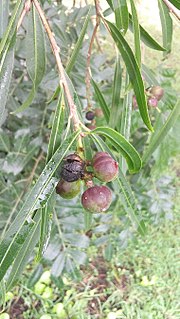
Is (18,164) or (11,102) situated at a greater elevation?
(11,102)

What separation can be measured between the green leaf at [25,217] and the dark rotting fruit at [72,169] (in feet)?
0.04

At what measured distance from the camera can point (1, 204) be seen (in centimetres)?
170

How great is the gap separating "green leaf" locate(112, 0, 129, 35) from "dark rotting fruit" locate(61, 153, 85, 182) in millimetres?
362

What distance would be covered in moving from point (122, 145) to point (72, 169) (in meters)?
0.10

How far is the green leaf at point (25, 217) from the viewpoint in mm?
690

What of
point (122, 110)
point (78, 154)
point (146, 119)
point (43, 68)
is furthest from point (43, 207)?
point (122, 110)

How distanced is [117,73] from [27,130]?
0.66 m

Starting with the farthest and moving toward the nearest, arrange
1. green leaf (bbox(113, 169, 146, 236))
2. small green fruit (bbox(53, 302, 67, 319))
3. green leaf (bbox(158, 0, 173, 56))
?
small green fruit (bbox(53, 302, 67, 319)), green leaf (bbox(158, 0, 173, 56)), green leaf (bbox(113, 169, 146, 236))

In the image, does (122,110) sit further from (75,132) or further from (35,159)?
(35,159)

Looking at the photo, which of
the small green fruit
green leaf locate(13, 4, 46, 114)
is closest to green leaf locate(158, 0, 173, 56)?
green leaf locate(13, 4, 46, 114)

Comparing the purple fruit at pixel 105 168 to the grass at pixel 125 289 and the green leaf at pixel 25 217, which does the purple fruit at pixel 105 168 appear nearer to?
the green leaf at pixel 25 217

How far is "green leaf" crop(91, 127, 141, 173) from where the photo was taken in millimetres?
757

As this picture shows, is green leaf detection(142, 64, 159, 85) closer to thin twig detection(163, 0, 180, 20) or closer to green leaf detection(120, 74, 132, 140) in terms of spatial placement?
green leaf detection(120, 74, 132, 140)

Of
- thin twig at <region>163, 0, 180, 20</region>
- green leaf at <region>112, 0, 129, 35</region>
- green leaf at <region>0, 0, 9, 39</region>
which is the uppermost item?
green leaf at <region>0, 0, 9, 39</region>
